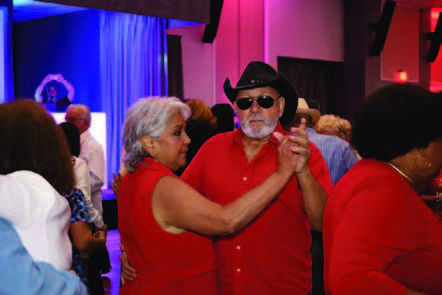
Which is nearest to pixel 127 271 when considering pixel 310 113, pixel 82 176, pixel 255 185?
pixel 255 185

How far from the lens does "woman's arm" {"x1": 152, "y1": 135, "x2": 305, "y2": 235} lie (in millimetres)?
1771

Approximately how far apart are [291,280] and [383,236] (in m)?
0.93

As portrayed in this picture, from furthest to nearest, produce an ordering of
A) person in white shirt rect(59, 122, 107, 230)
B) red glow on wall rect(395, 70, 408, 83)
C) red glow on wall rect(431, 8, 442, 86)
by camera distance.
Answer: red glow on wall rect(431, 8, 442, 86)
red glow on wall rect(395, 70, 408, 83)
person in white shirt rect(59, 122, 107, 230)

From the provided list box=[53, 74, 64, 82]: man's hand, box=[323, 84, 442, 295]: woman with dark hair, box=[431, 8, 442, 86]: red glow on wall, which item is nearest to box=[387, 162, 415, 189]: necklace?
box=[323, 84, 442, 295]: woman with dark hair

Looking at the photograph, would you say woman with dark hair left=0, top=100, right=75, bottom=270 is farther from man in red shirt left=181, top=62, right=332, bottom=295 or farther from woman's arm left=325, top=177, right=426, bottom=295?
man in red shirt left=181, top=62, right=332, bottom=295

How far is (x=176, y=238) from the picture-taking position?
6.07 ft

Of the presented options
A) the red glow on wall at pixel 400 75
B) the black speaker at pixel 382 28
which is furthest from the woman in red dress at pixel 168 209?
the red glow on wall at pixel 400 75

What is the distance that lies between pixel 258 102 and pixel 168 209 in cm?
79

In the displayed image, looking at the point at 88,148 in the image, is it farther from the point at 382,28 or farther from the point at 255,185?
the point at 382,28

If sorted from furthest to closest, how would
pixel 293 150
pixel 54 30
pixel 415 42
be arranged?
pixel 415 42
pixel 54 30
pixel 293 150

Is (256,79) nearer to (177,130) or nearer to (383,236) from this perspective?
(177,130)

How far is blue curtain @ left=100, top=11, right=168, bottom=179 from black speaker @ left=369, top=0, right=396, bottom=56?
5.58m

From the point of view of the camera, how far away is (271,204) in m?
2.24

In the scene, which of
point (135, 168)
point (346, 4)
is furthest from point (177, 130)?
point (346, 4)
